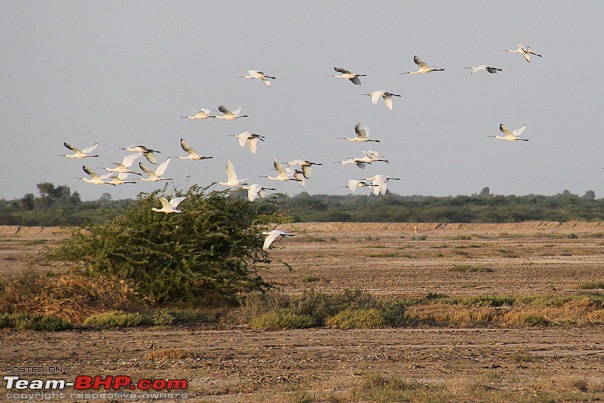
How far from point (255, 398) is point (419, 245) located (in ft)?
137

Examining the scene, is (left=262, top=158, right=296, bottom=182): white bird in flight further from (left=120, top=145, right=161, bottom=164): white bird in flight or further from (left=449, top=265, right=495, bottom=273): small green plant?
(left=449, top=265, right=495, bottom=273): small green plant

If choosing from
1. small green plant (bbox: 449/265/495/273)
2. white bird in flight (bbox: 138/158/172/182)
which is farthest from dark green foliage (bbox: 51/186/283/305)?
small green plant (bbox: 449/265/495/273)

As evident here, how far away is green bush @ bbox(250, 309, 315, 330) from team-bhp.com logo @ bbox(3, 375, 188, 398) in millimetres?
4811

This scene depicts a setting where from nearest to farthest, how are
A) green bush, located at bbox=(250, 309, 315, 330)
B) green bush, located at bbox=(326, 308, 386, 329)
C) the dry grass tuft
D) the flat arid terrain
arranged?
1. the flat arid terrain
2. the dry grass tuft
3. green bush, located at bbox=(250, 309, 315, 330)
4. green bush, located at bbox=(326, 308, 386, 329)

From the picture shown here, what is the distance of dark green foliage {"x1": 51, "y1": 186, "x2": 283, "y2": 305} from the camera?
1839cm

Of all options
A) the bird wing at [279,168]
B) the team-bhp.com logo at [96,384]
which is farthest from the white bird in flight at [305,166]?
the team-bhp.com logo at [96,384]

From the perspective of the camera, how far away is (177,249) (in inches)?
722

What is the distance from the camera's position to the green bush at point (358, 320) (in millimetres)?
16469

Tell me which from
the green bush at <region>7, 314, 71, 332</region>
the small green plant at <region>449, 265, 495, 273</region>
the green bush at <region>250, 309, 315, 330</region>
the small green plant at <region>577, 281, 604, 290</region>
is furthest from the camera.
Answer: the small green plant at <region>449, 265, 495, 273</region>

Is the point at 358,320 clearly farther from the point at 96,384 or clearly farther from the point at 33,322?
the point at 96,384

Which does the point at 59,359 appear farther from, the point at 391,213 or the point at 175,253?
the point at 391,213

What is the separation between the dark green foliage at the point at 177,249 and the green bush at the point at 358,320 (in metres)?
2.73

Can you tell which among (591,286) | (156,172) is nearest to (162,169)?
(156,172)

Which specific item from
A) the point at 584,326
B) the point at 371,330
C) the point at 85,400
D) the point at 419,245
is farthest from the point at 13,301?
the point at 419,245
